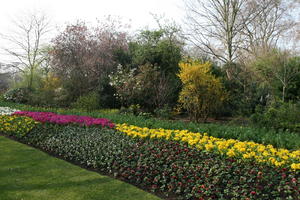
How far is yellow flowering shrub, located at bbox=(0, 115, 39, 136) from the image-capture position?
8513mm

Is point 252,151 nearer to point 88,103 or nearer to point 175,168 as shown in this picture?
point 175,168

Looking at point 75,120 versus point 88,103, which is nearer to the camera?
point 75,120

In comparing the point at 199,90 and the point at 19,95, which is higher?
the point at 199,90

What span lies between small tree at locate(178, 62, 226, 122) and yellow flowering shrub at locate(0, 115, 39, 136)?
547cm

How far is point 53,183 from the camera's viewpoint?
462 centimetres

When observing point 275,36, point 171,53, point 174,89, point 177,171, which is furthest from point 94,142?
point 275,36

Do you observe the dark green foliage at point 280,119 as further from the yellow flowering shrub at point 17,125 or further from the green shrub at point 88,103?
the green shrub at point 88,103

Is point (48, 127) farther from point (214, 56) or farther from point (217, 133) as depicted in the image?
point (214, 56)

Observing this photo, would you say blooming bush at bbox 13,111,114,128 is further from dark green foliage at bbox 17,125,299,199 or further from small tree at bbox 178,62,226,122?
small tree at bbox 178,62,226,122

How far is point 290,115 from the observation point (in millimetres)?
7508

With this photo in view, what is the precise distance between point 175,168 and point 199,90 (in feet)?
19.3

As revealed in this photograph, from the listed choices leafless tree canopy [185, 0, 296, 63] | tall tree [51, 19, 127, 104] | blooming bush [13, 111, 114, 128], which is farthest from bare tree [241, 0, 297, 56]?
blooming bush [13, 111, 114, 128]

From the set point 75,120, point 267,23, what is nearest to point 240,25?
point 267,23

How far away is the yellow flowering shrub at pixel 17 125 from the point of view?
8.51 m
